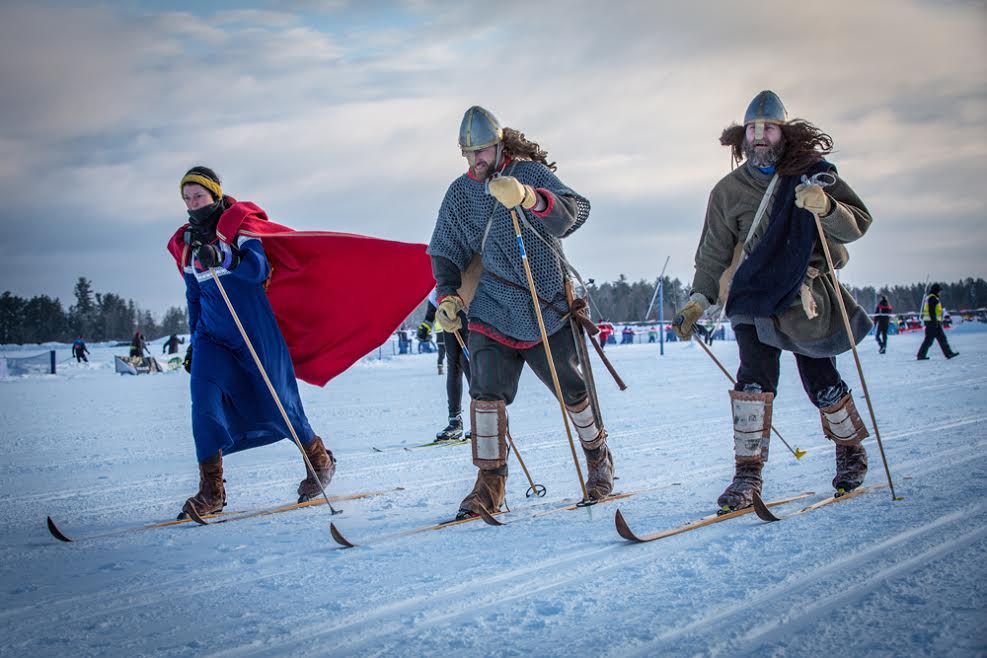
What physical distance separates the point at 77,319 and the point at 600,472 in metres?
123

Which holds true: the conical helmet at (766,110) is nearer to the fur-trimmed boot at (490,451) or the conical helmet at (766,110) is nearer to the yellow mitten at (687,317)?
the yellow mitten at (687,317)

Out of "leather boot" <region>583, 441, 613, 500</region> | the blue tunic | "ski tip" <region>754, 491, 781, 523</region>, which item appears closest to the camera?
"ski tip" <region>754, 491, 781, 523</region>

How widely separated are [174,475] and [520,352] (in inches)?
121

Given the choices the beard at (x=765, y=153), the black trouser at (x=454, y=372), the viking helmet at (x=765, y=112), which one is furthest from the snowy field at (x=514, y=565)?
the viking helmet at (x=765, y=112)

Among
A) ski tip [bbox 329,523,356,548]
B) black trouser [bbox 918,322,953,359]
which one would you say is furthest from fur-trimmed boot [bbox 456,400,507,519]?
black trouser [bbox 918,322,953,359]

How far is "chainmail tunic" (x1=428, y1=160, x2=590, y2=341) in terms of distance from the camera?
13.3 ft

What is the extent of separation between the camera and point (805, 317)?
12.7 ft

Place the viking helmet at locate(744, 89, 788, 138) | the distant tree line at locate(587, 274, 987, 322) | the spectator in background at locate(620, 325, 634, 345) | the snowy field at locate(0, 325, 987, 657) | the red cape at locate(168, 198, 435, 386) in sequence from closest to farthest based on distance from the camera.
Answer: the snowy field at locate(0, 325, 987, 657) → the viking helmet at locate(744, 89, 788, 138) → the red cape at locate(168, 198, 435, 386) → the spectator in background at locate(620, 325, 634, 345) → the distant tree line at locate(587, 274, 987, 322)

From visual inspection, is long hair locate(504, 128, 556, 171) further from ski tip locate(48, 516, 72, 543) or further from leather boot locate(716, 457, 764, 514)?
ski tip locate(48, 516, 72, 543)

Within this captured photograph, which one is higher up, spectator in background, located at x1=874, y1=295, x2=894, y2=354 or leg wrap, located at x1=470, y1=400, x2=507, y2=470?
spectator in background, located at x1=874, y1=295, x2=894, y2=354

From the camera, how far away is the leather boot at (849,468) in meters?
3.90

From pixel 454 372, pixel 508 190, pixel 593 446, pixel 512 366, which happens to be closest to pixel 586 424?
pixel 593 446

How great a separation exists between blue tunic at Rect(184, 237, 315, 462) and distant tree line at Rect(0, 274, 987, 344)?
67.0 metres

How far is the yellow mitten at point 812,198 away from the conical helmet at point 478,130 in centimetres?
146
